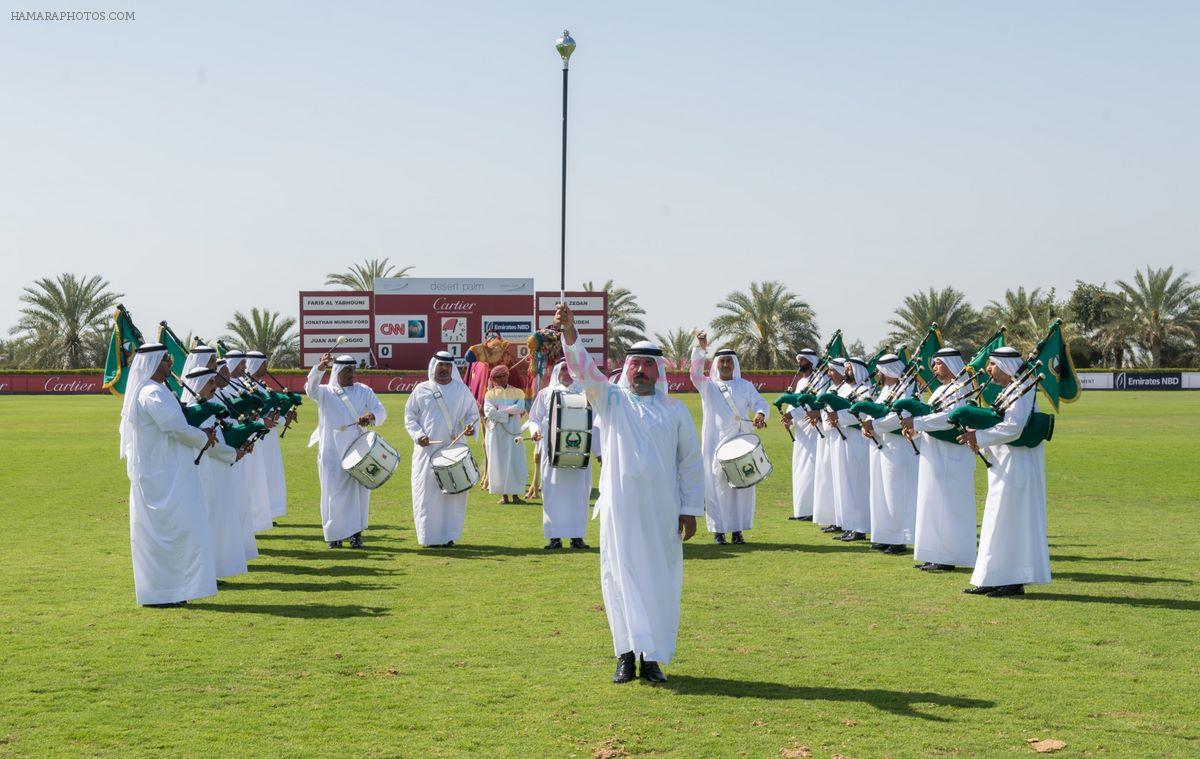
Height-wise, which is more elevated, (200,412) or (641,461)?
(200,412)

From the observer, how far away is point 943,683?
7.07 metres

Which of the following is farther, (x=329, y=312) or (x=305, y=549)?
(x=329, y=312)

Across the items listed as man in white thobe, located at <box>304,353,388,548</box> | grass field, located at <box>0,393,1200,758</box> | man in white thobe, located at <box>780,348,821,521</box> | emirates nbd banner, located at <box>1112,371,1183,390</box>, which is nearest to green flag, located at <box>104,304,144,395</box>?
grass field, located at <box>0,393,1200,758</box>

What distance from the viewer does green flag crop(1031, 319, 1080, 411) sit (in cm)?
978

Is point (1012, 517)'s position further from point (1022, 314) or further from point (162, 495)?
point (1022, 314)

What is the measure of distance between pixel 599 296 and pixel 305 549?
44.3 metres

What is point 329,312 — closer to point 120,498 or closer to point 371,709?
point 120,498

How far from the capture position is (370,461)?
12.5m

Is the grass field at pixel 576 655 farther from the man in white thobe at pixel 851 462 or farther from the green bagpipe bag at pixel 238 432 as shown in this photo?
the green bagpipe bag at pixel 238 432

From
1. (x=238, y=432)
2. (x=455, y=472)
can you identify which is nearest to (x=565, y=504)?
(x=455, y=472)

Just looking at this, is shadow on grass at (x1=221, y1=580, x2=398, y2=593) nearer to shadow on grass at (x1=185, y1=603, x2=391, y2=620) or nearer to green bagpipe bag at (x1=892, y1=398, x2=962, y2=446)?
shadow on grass at (x1=185, y1=603, x2=391, y2=620)

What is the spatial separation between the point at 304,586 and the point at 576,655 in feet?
12.0

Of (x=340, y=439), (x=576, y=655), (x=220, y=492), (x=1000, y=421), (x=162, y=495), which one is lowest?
(x=576, y=655)

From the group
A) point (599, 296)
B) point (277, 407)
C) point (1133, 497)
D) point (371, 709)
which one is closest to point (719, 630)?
point (371, 709)
